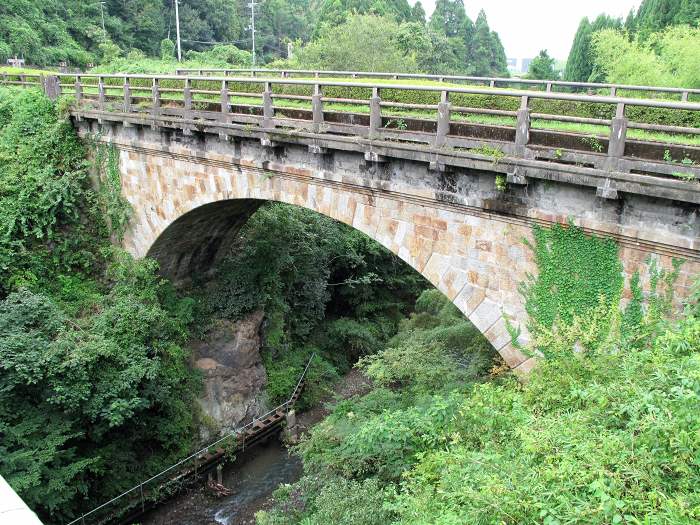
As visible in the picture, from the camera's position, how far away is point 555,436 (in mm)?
4957

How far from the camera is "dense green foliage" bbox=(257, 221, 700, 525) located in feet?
13.9

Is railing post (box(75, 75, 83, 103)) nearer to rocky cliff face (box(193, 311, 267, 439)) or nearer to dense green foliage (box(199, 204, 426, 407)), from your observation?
dense green foliage (box(199, 204, 426, 407))

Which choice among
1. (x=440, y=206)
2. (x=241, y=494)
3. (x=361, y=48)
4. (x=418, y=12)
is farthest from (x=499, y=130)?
(x=418, y=12)

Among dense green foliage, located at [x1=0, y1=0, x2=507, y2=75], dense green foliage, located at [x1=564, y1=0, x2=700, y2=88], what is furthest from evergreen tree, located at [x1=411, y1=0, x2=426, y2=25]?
dense green foliage, located at [x1=564, y1=0, x2=700, y2=88]

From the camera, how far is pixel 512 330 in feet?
26.1

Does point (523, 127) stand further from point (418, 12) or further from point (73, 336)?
point (418, 12)

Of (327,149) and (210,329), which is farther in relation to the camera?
(210,329)

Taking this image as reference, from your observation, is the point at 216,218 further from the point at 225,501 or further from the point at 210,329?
the point at 225,501

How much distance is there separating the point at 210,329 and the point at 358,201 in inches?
322

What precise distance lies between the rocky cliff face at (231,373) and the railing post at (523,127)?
1092 cm

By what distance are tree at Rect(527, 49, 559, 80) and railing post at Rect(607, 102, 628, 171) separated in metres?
48.2

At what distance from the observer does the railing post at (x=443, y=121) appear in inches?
311

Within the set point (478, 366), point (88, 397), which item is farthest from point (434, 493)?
point (88, 397)

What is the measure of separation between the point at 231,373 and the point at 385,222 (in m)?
8.42
